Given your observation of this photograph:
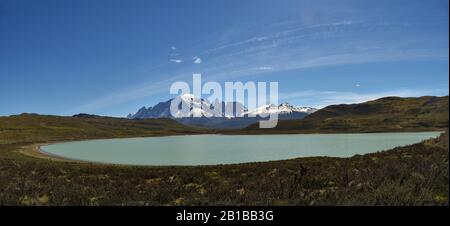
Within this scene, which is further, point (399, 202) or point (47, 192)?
point (47, 192)

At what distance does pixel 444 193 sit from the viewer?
10156 millimetres

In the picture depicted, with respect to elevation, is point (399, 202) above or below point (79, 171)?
above
